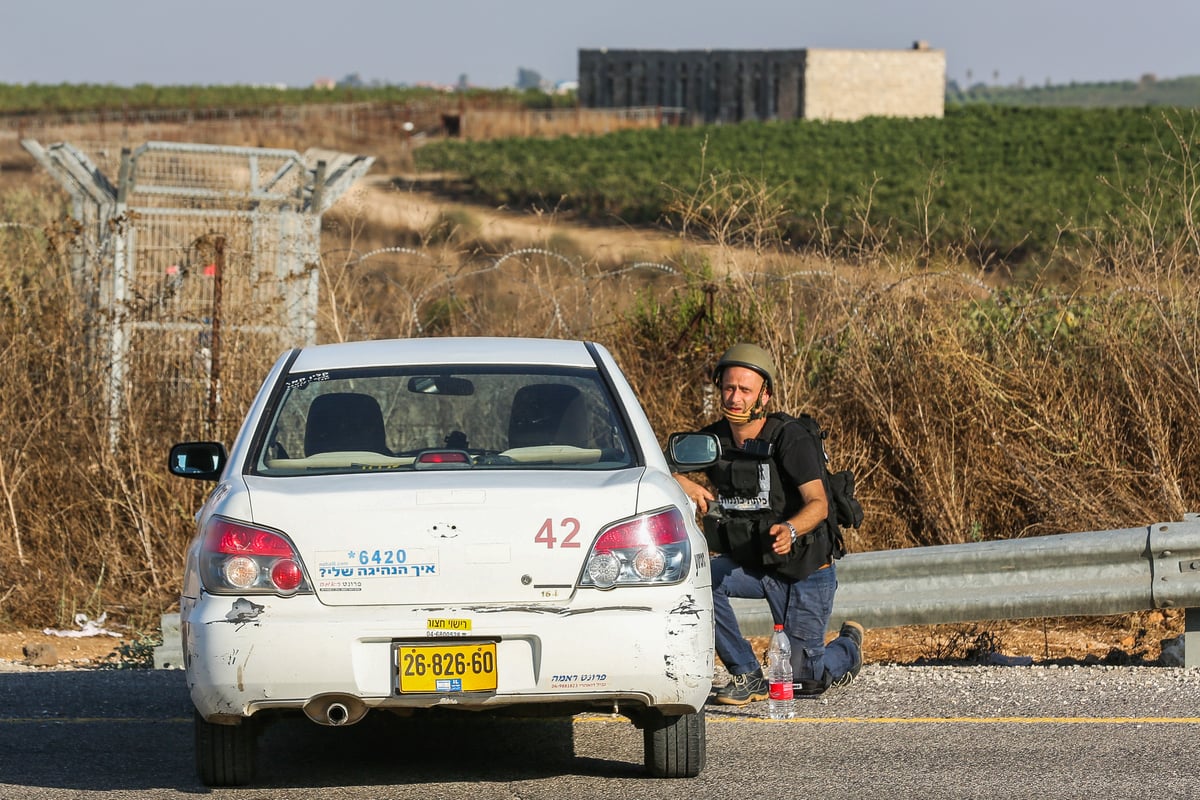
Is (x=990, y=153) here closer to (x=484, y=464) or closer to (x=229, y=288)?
(x=229, y=288)

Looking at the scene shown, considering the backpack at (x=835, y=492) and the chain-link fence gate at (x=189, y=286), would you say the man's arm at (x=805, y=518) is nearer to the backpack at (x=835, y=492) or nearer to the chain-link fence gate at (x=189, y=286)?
the backpack at (x=835, y=492)

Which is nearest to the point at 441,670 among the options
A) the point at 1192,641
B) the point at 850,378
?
the point at 1192,641

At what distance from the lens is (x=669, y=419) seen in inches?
436

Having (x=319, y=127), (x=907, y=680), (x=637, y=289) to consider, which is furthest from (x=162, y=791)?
(x=319, y=127)

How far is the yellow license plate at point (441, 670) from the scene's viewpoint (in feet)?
17.3

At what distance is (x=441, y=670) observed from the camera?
207 inches

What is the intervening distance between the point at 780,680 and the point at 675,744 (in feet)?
4.07

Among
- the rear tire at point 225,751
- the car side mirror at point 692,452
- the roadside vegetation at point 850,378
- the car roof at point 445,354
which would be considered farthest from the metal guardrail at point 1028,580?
the rear tire at point 225,751

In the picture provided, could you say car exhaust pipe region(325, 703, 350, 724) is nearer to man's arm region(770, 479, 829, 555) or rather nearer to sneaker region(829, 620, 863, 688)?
man's arm region(770, 479, 829, 555)

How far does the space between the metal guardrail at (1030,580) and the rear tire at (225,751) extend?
109 inches

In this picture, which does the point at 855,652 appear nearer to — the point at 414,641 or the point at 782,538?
the point at 782,538

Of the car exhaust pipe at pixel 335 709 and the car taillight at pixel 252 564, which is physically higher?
the car taillight at pixel 252 564

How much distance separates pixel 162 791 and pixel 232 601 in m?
0.99

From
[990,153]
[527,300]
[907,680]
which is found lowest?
[907,680]
